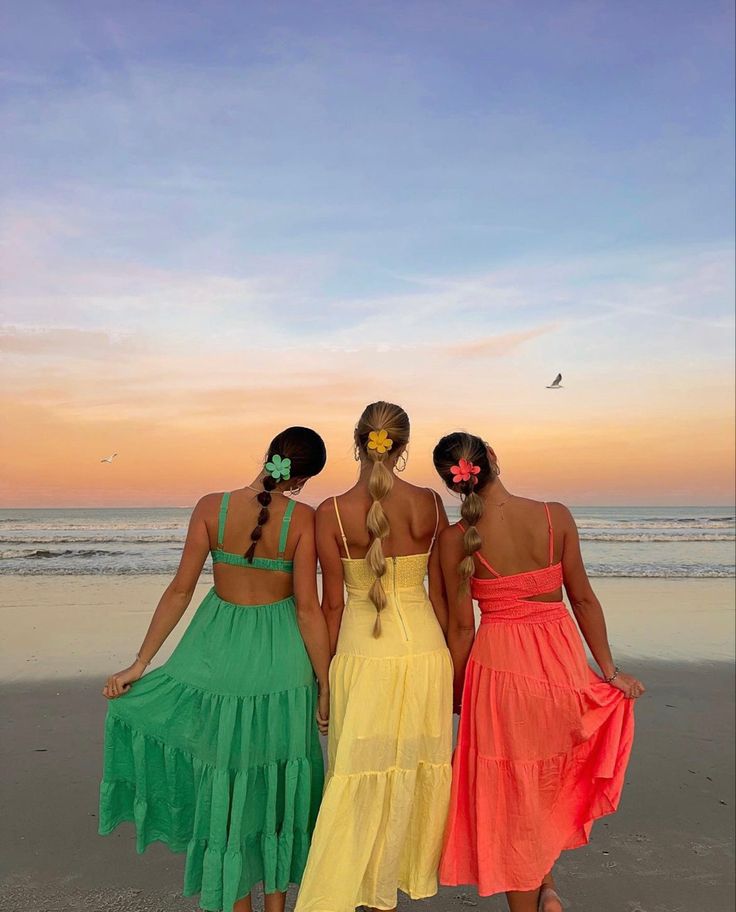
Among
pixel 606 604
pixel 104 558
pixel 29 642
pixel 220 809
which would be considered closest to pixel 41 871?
pixel 220 809

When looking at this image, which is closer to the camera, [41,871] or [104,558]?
[41,871]

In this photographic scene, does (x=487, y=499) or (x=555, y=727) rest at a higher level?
(x=487, y=499)

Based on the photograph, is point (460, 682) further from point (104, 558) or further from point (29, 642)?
point (104, 558)

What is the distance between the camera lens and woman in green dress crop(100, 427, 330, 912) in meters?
2.74

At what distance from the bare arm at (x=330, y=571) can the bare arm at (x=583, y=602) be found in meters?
0.85

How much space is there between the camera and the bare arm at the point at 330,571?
2.81m

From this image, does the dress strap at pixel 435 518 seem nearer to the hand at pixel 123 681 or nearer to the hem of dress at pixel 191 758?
the hem of dress at pixel 191 758

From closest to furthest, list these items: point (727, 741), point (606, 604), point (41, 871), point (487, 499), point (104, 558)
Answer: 1. point (487, 499)
2. point (41, 871)
3. point (727, 741)
4. point (606, 604)
5. point (104, 558)

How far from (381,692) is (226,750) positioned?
1.97ft

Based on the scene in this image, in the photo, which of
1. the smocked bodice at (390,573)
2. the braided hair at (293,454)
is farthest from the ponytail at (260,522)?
the smocked bodice at (390,573)

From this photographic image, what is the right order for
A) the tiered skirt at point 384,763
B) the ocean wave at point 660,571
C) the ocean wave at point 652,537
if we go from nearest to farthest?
the tiered skirt at point 384,763 → the ocean wave at point 660,571 → the ocean wave at point 652,537

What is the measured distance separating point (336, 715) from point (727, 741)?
3622 millimetres

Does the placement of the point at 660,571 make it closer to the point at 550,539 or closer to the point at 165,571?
the point at 165,571

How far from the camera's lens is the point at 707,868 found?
3447 millimetres
